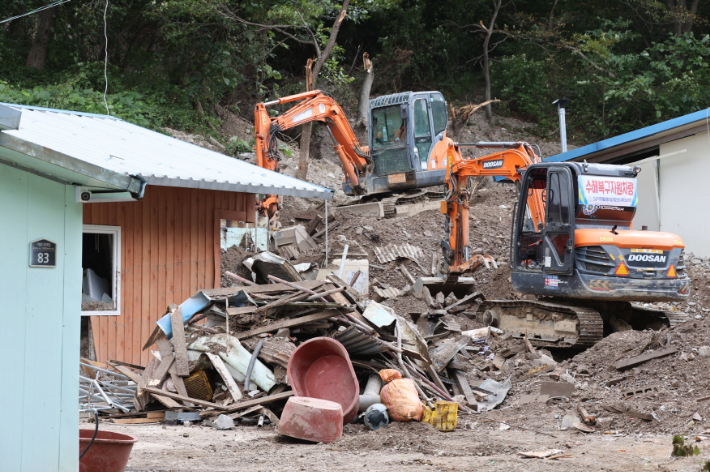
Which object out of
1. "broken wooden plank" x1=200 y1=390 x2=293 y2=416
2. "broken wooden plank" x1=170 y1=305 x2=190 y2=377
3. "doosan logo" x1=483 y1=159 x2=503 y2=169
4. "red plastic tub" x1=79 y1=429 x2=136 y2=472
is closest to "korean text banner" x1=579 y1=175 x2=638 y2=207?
"doosan logo" x1=483 y1=159 x2=503 y2=169

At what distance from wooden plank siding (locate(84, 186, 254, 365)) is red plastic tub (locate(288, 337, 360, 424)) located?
3.15 meters

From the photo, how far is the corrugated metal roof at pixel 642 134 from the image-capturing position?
55.8 feet

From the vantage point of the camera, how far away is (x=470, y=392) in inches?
408

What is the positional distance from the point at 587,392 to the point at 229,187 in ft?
17.9

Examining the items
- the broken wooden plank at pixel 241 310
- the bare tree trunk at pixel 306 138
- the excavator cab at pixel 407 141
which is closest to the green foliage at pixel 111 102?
the bare tree trunk at pixel 306 138

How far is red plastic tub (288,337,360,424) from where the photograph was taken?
890cm

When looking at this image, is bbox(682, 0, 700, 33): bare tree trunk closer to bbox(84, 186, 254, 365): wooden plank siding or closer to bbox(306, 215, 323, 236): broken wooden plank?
bbox(306, 215, 323, 236): broken wooden plank

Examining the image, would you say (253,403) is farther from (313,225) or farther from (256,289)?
(313,225)

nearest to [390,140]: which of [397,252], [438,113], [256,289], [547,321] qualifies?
[438,113]

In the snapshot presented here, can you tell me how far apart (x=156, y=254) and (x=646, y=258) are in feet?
24.4

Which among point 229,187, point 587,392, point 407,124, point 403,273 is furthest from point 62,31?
point 587,392

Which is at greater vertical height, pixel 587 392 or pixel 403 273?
pixel 403 273

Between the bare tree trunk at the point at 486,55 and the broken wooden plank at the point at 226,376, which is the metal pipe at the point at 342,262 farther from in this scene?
the bare tree trunk at the point at 486,55

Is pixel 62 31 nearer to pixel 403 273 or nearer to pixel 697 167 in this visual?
pixel 403 273
